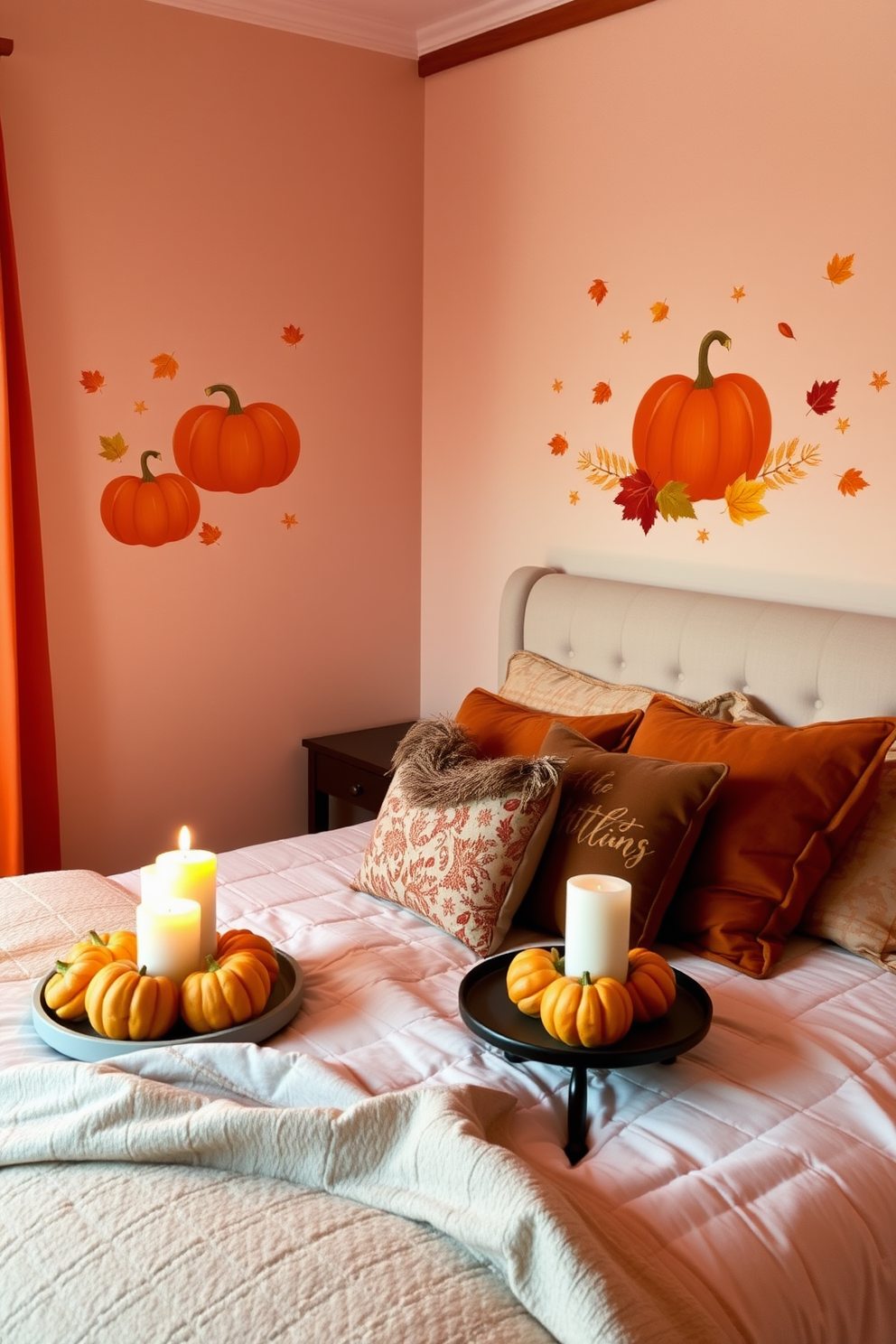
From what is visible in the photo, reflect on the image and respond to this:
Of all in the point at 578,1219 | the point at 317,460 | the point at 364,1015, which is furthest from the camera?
the point at 317,460

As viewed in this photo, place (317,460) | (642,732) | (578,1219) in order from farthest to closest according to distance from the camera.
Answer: (317,460)
(642,732)
(578,1219)

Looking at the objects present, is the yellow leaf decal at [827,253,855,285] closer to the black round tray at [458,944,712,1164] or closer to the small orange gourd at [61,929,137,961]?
the black round tray at [458,944,712,1164]

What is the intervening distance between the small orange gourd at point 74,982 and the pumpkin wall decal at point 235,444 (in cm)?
175

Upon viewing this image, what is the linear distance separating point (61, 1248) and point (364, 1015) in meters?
0.63

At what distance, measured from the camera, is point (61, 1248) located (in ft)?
4.03

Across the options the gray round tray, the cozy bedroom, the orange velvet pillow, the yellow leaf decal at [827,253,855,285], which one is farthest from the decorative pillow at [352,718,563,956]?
the yellow leaf decal at [827,253,855,285]

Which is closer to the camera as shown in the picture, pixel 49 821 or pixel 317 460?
pixel 49 821

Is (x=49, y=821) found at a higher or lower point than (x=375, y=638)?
lower

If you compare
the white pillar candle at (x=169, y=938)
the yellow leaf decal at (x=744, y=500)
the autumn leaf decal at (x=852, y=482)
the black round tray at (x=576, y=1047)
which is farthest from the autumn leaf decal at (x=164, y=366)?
the black round tray at (x=576, y=1047)

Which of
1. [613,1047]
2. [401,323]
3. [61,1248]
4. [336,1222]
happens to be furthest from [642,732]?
[401,323]

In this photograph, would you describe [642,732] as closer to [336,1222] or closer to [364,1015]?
[364,1015]

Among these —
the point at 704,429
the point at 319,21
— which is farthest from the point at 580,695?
the point at 319,21

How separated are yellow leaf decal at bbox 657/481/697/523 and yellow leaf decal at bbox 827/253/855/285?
577mm

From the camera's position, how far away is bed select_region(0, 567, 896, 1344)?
1159 mm
